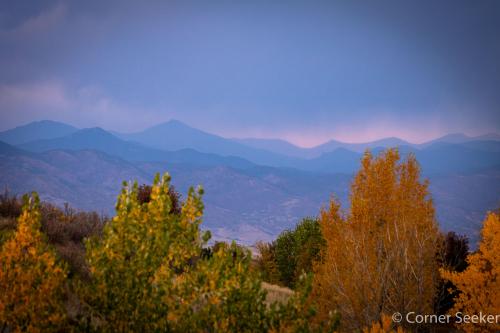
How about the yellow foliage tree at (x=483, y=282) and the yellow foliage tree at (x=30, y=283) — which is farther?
the yellow foliage tree at (x=483, y=282)

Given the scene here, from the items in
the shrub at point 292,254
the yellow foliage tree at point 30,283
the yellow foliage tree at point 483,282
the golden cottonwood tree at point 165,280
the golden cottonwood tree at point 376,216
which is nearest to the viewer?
the golden cottonwood tree at point 165,280

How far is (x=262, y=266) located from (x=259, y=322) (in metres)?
37.4

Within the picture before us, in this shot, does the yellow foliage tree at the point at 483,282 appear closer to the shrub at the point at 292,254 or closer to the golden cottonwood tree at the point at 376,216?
the golden cottonwood tree at the point at 376,216

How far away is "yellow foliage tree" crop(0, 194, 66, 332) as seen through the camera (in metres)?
6.50

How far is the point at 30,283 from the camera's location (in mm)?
6629

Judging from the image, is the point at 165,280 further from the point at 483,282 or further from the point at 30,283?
the point at 483,282

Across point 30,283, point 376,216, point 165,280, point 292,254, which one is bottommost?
point 292,254

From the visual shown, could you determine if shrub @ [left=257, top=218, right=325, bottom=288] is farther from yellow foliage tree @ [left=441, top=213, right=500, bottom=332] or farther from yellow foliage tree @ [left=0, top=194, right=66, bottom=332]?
yellow foliage tree @ [left=0, top=194, right=66, bottom=332]

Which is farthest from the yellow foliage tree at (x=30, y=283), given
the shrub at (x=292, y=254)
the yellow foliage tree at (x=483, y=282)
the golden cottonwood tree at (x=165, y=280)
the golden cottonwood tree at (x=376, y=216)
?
the shrub at (x=292, y=254)

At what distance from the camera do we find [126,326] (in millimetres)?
6406

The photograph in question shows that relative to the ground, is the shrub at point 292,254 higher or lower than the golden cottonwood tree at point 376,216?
lower

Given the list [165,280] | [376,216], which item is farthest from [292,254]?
[165,280]

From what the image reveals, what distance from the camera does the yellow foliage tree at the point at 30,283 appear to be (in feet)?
21.3

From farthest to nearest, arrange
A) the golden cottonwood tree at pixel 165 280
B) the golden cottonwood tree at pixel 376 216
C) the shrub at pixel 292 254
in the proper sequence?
the shrub at pixel 292 254, the golden cottonwood tree at pixel 376 216, the golden cottonwood tree at pixel 165 280
